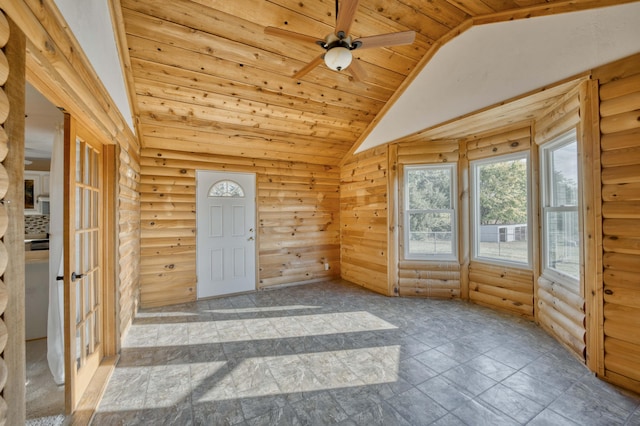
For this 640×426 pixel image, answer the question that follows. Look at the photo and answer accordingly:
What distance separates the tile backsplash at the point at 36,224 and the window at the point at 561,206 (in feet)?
24.2

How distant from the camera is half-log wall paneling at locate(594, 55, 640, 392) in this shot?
2135 millimetres

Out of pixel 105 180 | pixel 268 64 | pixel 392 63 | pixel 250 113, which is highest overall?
pixel 392 63

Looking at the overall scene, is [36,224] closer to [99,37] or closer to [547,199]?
[99,37]

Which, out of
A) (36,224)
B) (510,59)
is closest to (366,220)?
(510,59)

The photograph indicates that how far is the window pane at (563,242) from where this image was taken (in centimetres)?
279

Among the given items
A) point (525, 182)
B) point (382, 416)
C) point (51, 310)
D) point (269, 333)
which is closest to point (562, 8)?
point (525, 182)

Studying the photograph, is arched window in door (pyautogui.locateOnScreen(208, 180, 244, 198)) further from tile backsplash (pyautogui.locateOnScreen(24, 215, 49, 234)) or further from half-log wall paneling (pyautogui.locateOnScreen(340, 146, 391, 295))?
tile backsplash (pyautogui.locateOnScreen(24, 215, 49, 234))

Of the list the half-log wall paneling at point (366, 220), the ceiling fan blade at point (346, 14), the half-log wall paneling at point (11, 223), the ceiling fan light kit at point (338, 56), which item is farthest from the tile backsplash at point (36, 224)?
the ceiling fan blade at point (346, 14)

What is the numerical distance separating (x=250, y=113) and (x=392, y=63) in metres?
2.00

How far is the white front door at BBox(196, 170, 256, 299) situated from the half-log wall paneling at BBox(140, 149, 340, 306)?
113 mm

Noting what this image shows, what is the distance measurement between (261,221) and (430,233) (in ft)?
9.28

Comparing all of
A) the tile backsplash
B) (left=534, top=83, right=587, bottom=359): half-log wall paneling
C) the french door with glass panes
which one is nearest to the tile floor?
(left=534, top=83, right=587, bottom=359): half-log wall paneling

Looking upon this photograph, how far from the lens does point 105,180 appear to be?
8.40ft

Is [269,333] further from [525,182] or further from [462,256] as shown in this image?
[525,182]
